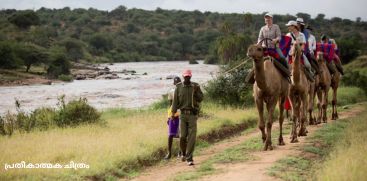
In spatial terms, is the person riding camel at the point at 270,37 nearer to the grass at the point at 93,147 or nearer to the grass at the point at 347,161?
the grass at the point at 347,161

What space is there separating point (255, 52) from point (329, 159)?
2.75 meters

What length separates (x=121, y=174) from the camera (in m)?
11.3

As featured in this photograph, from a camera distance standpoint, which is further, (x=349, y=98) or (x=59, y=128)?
(x=349, y=98)

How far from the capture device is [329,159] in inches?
429

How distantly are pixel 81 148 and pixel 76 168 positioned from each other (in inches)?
75.3

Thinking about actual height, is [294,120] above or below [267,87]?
below

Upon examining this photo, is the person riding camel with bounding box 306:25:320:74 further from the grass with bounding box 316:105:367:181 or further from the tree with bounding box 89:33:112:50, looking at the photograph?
the tree with bounding box 89:33:112:50

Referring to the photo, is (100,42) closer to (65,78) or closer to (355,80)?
(65,78)

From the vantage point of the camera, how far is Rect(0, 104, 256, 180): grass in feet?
35.0

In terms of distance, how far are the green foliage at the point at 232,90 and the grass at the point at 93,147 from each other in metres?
5.88

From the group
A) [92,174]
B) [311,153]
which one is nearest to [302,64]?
[311,153]

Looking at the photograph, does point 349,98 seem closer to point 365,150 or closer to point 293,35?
point 293,35

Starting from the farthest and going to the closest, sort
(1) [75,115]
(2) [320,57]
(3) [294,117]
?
(1) [75,115]
(2) [320,57]
(3) [294,117]

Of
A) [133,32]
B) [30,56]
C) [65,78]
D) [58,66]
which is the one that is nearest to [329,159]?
[65,78]
